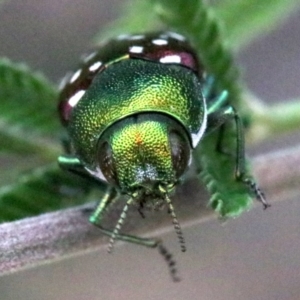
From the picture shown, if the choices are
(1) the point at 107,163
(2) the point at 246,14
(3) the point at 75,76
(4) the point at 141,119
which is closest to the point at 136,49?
(3) the point at 75,76

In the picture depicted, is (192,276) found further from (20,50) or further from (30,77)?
(30,77)

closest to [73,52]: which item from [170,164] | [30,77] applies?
[30,77]

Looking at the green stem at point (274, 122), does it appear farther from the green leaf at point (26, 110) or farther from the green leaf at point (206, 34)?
the green leaf at point (26, 110)

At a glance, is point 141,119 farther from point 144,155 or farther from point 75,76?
point 75,76

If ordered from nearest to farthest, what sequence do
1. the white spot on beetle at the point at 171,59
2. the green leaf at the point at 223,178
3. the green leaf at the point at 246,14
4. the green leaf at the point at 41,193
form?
the green leaf at the point at 223,178 < the green leaf at the point at 41,193 < the white spot on beetle at the point at 171,59 < the green leaf at the point at 246,14

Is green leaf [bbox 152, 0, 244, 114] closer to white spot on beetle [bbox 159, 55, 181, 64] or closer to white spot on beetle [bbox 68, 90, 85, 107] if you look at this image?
white spot on beetle [bbox 159, 55, 181, 64]

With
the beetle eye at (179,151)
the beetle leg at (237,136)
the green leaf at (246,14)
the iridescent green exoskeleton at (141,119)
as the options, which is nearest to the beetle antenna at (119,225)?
the iridescent green exoskeleton at (141,119)

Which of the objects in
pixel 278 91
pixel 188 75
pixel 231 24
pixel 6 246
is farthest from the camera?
pixel 278 91
